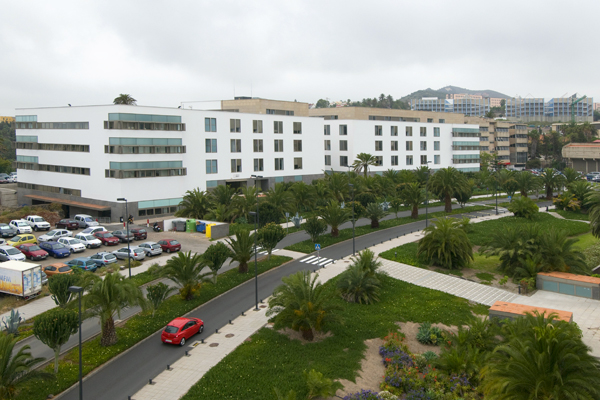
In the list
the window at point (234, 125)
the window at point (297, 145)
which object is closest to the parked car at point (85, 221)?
the window at point (234, 125)

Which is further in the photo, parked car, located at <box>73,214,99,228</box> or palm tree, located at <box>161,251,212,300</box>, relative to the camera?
parked car, located at <box>73,214,99,228</box>

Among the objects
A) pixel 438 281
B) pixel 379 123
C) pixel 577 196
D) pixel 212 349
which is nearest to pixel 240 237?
pixel 212 349

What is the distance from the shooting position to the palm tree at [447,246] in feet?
128

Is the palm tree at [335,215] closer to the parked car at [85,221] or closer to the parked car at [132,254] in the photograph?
the parked car at [132,254]

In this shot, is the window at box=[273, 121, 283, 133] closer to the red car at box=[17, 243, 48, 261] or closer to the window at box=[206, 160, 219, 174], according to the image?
the window at box=[206, 160, 219, 174]

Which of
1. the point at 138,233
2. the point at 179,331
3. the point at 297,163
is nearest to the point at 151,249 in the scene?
the point at 138,233

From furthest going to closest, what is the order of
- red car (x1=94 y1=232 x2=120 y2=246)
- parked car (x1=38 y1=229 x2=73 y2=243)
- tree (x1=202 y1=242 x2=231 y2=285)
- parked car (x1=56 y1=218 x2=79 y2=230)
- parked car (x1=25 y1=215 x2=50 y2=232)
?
parked car (x1=25 y1=215 x2=50 y2=232)
parked car (x1=56 y1=218 x2=79 y2=230)
red car (x1=94 y1=232 x2=120 y2=246)
parked car (x1=38 y1=229 x2=73 y2=243)
tree (x1=202 y1=242 x2=231 y2=285)

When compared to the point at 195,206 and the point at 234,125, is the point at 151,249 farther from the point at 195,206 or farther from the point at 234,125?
the point at 234,125

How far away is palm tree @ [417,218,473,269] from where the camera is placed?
3900 centimetres

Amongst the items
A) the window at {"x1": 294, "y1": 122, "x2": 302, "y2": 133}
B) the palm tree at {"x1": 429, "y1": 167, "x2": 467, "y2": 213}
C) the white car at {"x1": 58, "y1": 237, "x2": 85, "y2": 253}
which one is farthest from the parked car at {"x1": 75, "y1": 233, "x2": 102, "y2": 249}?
the palm tree at {"x1": 429, "y1": 167, "x2": 467, "y2": 213}

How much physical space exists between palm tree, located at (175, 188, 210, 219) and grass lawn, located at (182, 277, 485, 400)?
30866mm

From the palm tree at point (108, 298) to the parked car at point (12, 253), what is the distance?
1994 cm

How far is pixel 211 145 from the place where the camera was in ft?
219

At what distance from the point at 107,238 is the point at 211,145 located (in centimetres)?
2341
